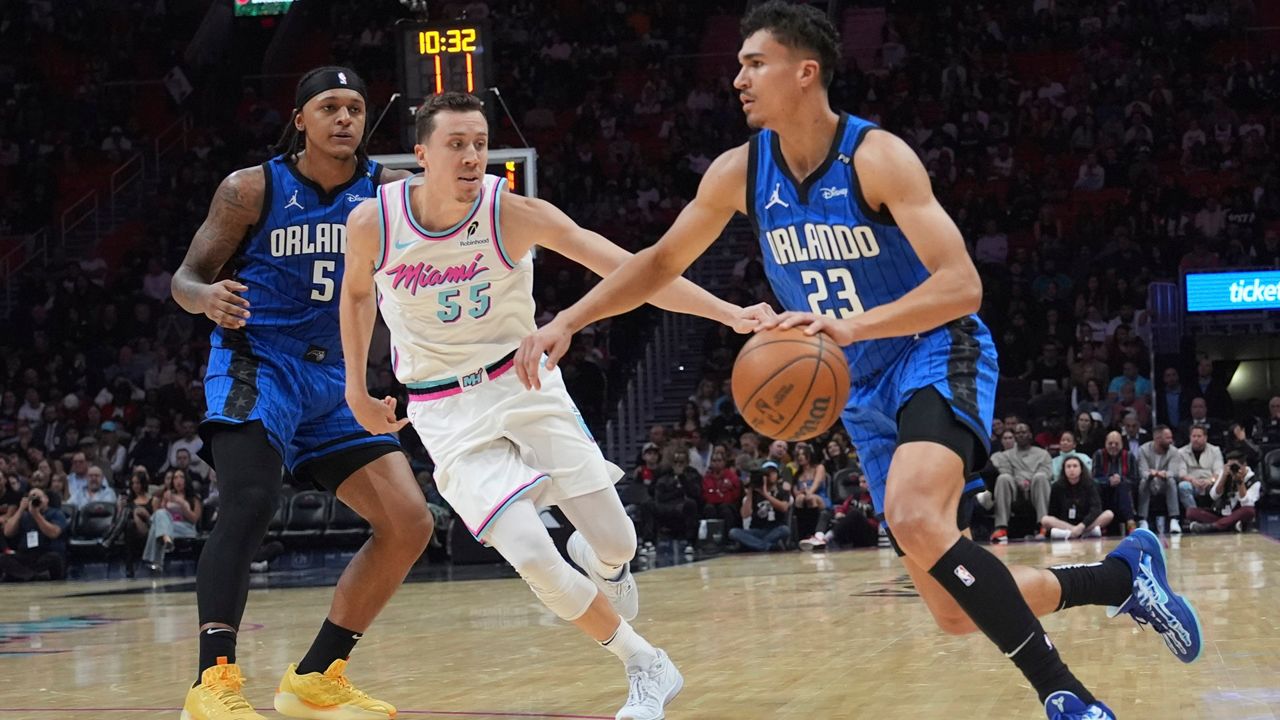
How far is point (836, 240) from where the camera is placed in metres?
4.08

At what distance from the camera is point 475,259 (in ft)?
15.9

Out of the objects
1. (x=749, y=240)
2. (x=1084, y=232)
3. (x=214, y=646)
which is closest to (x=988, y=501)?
(x=1084, y=232)

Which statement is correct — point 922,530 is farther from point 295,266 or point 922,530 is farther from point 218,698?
point 295,266

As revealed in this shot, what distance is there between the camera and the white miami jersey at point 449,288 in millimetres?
4816

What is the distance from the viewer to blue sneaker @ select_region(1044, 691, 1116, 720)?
3.61m

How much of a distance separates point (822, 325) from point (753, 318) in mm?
522

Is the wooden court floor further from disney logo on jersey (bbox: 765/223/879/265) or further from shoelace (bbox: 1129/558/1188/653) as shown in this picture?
disney logo on jersey (bbox: 765/223/879/265)

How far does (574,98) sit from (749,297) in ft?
23.5

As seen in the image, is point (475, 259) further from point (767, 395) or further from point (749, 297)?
point (749, 297)

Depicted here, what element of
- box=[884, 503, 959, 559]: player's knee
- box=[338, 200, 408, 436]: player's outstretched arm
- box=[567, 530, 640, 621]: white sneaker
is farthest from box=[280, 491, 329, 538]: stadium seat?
box=[884, 503, 959, 559]: player's knee

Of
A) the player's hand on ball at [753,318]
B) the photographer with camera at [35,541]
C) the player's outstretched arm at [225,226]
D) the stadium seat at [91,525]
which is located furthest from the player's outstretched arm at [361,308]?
the stadium seat at [91,525]

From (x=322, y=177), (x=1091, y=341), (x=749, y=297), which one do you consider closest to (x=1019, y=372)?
(x=1091, y=341)

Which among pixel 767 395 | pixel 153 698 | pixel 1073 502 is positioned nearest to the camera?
pixel 767 395

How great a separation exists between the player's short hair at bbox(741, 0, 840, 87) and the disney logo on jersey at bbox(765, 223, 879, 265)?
43cm
